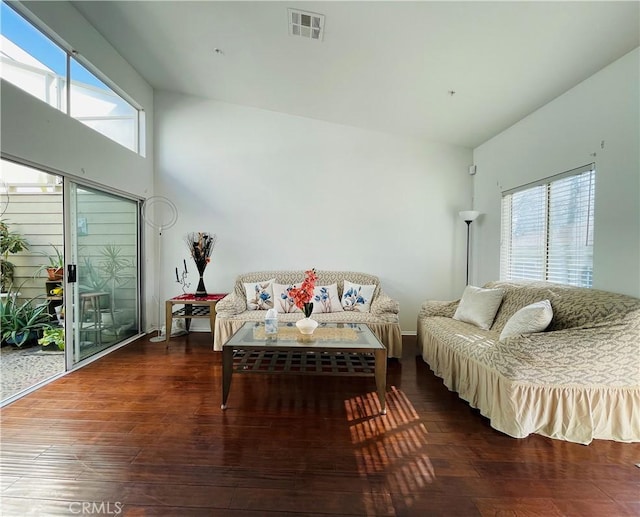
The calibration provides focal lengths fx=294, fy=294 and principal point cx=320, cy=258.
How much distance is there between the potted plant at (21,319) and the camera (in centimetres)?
345

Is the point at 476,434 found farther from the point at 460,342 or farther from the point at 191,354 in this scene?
the point at 191,354

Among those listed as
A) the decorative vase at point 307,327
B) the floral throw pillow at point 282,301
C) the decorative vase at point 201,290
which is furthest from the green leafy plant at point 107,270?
the decorative vase at point 307,327

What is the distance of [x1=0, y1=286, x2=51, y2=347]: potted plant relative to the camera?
3.45 m

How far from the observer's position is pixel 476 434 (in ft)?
6.45

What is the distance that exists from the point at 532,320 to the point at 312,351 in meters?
1.66

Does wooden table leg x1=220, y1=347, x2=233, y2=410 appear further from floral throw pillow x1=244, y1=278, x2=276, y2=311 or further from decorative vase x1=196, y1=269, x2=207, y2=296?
decorative vase x1=196, y1=269, x2=207, y2=296

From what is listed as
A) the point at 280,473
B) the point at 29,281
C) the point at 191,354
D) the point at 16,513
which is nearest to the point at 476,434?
the point at 280,473

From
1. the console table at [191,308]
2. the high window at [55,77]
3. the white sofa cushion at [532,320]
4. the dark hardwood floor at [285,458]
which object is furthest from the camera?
the console table at [191,308]

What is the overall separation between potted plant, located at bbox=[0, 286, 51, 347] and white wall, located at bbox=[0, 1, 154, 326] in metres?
1.83

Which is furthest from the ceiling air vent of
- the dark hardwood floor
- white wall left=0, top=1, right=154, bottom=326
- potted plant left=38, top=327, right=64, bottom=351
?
potted plant left=38, top=327, right=64, bottom=351

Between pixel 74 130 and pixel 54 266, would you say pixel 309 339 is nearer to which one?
pixel 74 130

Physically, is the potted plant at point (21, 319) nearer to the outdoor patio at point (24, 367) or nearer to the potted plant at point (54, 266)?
the outdoor patio at point (24, 367)

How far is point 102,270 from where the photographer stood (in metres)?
3.36

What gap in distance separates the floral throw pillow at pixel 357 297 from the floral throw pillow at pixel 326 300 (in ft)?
0.31
